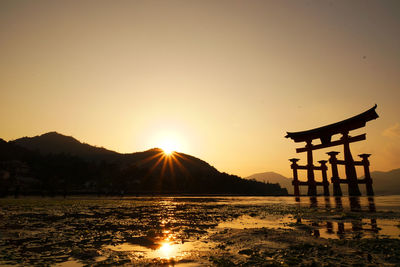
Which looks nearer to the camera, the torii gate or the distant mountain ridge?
the torii gate

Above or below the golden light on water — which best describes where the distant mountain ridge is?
above

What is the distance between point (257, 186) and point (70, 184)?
5496 centimetres

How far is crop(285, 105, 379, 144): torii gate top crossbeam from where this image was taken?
27.5 m

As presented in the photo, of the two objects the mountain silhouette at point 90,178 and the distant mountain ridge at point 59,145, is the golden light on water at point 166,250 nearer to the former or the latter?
the mountain silhouette at point 90,178

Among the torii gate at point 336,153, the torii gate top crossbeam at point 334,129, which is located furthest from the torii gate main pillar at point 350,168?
the torii gate top crossbeam at point 334,129

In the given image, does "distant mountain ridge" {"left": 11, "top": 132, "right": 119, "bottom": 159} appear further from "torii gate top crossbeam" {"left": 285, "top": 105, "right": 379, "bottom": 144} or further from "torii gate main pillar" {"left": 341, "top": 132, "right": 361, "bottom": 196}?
"torii gate main pillar" {"left": 341, "top": 132, "right": 361, "bottom": 196}

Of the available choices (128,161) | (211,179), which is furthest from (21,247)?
(128,161)

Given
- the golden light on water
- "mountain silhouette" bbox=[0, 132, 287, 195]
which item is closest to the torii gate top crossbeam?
the golden light on water

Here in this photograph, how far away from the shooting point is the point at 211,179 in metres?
70.9

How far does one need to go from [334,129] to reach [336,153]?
375 centimetres

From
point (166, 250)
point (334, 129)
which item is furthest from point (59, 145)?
point (166, 250)

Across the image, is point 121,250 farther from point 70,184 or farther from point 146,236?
point 70,184

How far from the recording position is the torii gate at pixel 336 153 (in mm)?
29094

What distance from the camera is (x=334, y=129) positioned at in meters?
31.8
